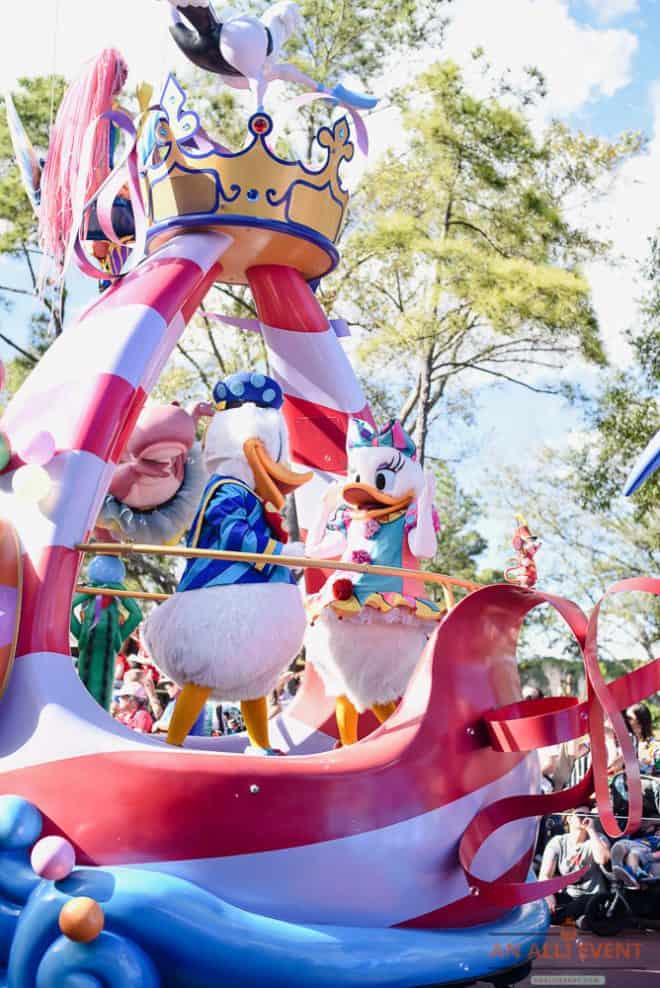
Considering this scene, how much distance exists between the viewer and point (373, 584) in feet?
14.8

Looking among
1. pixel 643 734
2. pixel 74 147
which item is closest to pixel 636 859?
pixel 643 734

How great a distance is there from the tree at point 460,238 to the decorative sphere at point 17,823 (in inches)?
450

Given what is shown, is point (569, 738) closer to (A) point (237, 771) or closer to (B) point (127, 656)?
(A) point (237, 771)

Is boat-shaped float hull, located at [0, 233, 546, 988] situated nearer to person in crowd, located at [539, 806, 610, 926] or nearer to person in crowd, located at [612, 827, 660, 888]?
person in crowd, located at [539, 806, 610, 926]

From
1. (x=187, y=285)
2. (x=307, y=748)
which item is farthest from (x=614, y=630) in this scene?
(x=187, y=285)

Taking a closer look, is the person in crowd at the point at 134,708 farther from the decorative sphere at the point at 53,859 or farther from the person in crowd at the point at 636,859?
the decorative sphere at the point at 53,859

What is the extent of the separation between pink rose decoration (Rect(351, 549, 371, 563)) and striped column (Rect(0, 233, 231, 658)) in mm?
1202

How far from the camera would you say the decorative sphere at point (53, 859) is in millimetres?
2654

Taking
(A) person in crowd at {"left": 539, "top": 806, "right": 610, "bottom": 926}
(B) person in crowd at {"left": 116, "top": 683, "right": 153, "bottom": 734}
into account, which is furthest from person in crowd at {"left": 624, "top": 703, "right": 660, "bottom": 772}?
(B) person in crowd at {"left": 116, "top": 683, "right": 153, "bottom": 734}

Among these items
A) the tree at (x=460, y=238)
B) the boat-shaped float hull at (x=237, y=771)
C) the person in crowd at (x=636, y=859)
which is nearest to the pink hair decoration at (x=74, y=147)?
the boat-shaped float hull at (x=237, y=771)

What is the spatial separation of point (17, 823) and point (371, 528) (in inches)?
87.4

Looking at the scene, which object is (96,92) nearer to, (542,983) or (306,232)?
(306,232)

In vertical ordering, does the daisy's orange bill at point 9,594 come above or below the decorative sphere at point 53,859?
above

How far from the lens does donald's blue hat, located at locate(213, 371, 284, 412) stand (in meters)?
4.31
